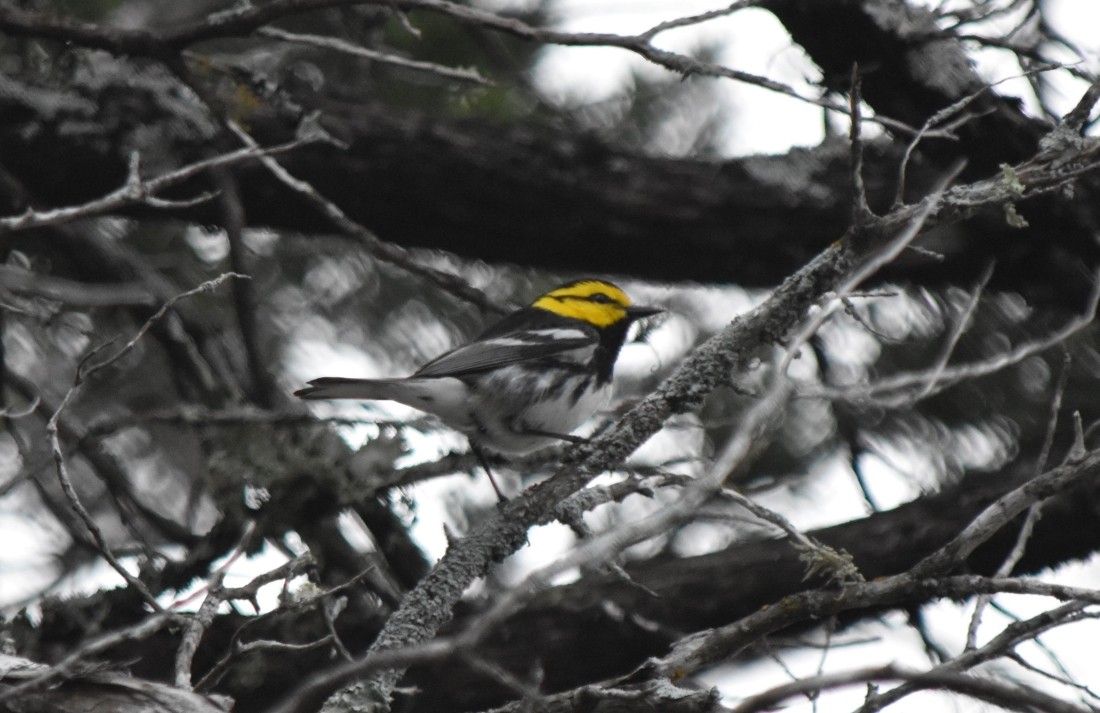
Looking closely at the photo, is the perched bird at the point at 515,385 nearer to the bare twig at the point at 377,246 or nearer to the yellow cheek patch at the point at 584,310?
the yellow cheek patch at the point at 584,310

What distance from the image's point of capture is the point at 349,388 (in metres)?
4.05

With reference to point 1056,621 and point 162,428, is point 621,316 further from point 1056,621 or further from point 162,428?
point 1056,621

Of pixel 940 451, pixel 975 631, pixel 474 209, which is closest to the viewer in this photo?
pixel 975 631

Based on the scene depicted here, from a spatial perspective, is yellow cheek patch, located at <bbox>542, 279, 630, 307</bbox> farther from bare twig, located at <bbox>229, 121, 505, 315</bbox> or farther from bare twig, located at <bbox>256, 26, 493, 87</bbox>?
bare twig, located at <bbox>256, 26, 493, 87</bbox>

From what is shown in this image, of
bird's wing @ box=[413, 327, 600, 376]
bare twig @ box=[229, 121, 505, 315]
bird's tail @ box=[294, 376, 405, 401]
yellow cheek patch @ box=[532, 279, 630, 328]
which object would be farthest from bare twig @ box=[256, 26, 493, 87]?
yellow cheek patch @ box=[532, 279, 630, 328]

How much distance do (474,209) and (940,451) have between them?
2064 millimetres

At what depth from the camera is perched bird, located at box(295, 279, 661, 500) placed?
430 centimetres

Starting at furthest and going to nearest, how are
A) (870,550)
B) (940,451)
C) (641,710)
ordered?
(940,451)
(870,550)
(641,710)

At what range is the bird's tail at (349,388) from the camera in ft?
13.0

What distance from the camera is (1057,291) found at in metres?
4.34

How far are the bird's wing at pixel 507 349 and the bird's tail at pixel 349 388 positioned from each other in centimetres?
19

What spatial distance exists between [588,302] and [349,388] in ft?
4.26

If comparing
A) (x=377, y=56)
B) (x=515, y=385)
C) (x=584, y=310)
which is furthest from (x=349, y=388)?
(x=584, y=310)

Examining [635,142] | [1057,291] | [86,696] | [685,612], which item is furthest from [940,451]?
[86,696]
